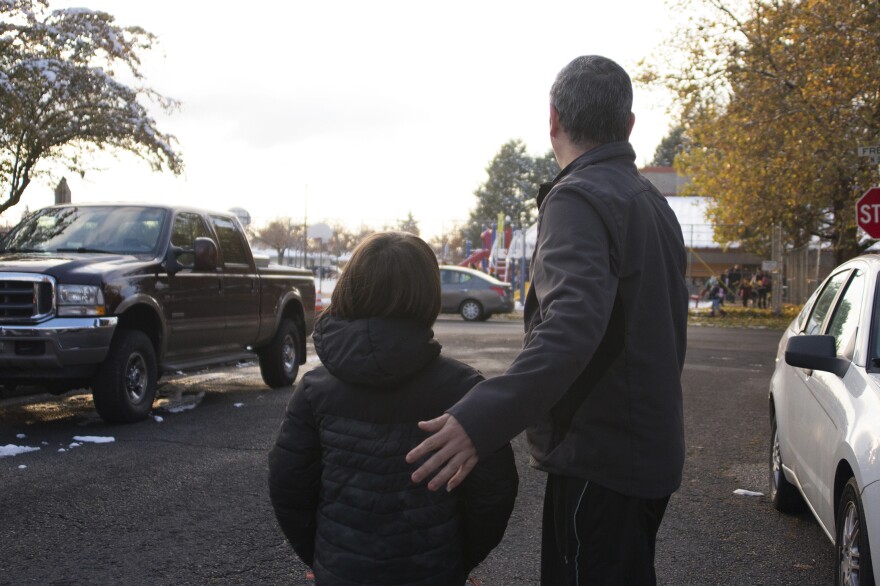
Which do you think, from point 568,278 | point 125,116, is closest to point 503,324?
point 125,116

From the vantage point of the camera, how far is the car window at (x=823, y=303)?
526 cm

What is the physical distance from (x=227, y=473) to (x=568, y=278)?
4669 millimetres

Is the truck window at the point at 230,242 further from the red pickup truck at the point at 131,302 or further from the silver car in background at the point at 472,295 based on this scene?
the silver car in background at the point at 472,295

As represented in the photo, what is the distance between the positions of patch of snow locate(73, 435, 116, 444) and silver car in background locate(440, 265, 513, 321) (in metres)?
18.7

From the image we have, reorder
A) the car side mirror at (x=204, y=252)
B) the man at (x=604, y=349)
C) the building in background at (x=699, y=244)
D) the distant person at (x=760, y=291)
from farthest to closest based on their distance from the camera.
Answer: the building in background at (x=699, y=244), the distant person at (x=760, y=291), the car side mirror at (x=204, y=252), the man at (x=604, y=349)

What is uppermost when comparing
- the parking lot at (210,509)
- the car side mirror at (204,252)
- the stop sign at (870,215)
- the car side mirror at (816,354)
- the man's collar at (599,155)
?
the stop sign at (870,215)

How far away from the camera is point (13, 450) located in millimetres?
6836

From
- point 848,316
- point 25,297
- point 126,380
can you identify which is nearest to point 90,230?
point 25,297

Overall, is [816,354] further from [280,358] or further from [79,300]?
[280,358]

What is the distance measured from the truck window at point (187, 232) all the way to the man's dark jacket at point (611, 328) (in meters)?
7.16

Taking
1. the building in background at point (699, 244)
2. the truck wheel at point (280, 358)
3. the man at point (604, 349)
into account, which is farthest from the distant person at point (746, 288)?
the man at point (604, 349)

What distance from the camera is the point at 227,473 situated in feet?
20.5

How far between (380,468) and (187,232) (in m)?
7.53

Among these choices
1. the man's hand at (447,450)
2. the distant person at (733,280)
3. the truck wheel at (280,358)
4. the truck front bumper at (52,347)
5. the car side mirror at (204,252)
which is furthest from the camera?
the distant person at (733,280)
